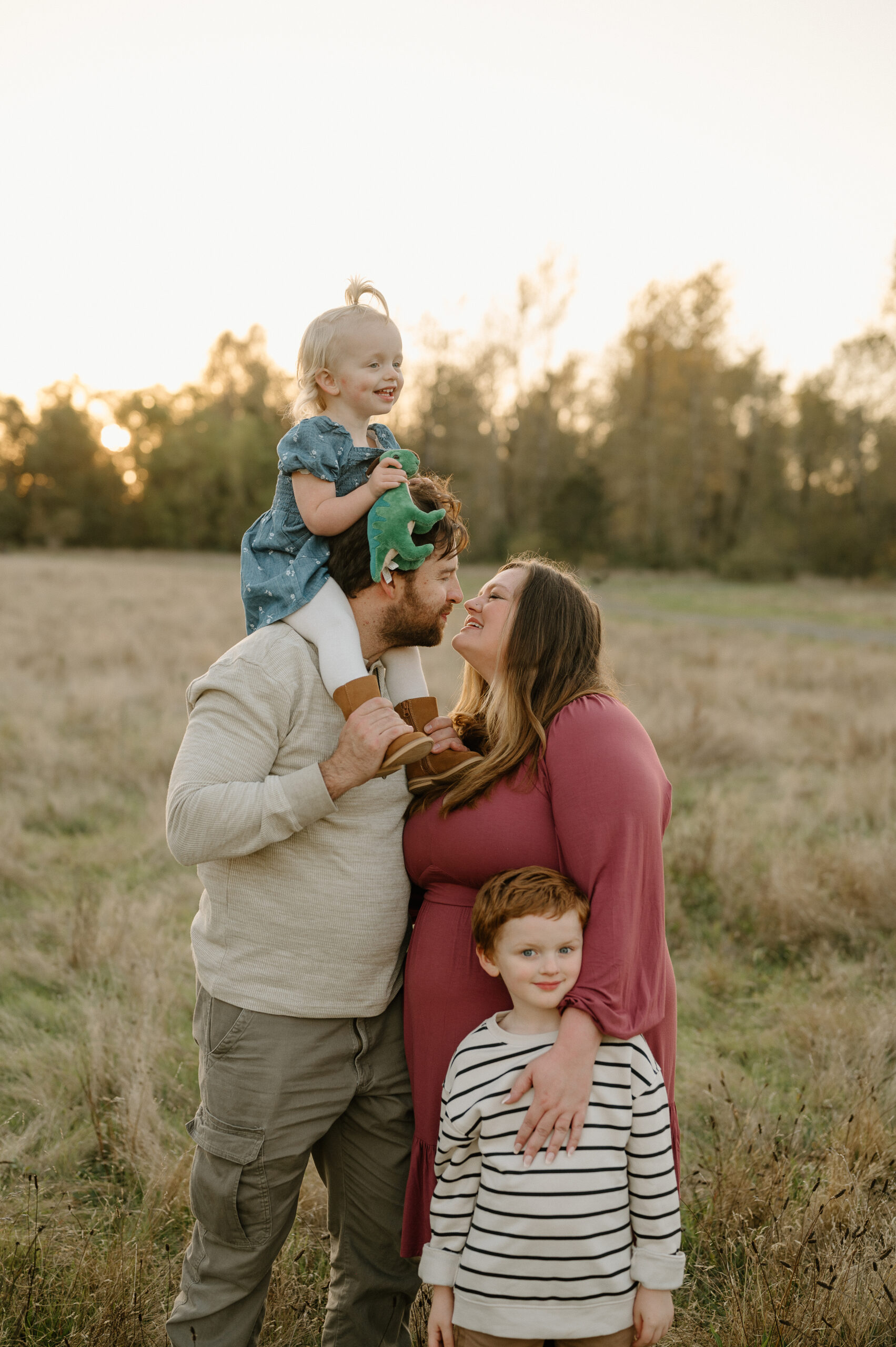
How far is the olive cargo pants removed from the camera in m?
2.19

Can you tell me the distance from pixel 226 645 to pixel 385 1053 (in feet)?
44.3

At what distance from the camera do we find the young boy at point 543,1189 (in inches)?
73.9

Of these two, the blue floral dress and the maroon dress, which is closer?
the maroon dress

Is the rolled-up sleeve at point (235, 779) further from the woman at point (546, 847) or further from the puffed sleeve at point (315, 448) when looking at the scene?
the puffed sleeve at point (315, 448)

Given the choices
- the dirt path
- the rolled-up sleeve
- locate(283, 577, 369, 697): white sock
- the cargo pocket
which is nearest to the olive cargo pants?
the cargo pocket

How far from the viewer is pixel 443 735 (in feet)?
8.16

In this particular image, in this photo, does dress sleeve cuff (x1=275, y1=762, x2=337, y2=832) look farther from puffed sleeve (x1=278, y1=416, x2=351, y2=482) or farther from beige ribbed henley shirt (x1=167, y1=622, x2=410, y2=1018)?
puffed sleeve (x1=278, y1=416, x2=351, y2=482)

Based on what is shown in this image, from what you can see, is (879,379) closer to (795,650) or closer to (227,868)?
(795,650)

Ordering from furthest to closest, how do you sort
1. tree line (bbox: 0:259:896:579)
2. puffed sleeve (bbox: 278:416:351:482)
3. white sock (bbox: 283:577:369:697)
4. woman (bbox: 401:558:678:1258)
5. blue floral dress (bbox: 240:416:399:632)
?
tree line (bbox: 0:259:896:579)
puffed sleeve (bbox: 278:416:351:482)
blue floral dress (bbox: 240:416:399:632)
white sock (bbox: 283:577:369:697)
woman (bbox: 401:558:678:1258)

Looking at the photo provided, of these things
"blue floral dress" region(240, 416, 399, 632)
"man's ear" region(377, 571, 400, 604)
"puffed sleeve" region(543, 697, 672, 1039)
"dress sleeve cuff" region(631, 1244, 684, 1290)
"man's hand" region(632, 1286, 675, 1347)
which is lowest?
"man's hand" region(632, 1286, 675, 1347)

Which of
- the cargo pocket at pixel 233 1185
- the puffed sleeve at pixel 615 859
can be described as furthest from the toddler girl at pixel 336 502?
the cargo pocket at pixel 233 1185

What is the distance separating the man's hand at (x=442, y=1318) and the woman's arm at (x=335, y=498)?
1785 millimetres

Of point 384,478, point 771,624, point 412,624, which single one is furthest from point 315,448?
point 771,624

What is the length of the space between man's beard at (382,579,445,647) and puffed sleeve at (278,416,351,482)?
1.44 feet
